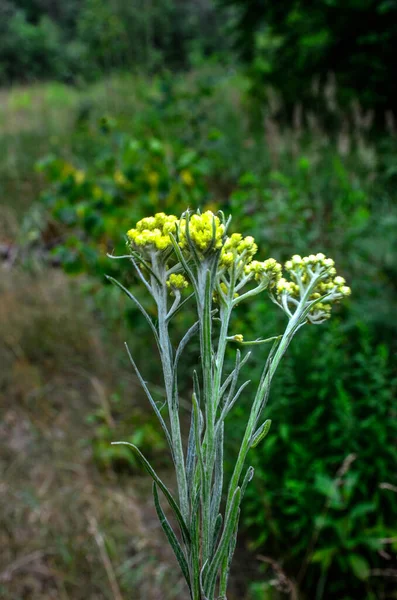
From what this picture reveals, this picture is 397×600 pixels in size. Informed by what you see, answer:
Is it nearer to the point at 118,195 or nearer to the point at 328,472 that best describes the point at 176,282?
the point at 328,472

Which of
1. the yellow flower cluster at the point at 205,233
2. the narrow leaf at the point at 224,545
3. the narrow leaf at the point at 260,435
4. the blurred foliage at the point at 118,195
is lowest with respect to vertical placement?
the narrow leaf at the point at 224,545

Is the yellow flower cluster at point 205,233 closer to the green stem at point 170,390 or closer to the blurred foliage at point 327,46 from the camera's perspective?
the green stem at point 170,390

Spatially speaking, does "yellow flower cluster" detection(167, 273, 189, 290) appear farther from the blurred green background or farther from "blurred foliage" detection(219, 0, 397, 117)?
Answer: "blurred foliage" detection(219, 0, 397, 117)

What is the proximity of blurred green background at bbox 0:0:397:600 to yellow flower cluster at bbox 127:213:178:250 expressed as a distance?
Answer: 34.1 inches

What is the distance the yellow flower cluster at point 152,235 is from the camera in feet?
1.31

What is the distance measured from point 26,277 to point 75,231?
1.79 ft

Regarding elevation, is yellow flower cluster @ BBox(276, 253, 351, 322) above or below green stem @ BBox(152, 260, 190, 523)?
above

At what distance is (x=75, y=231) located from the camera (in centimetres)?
453

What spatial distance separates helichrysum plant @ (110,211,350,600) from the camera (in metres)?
0.37

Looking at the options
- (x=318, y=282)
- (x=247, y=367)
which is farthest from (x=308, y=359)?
(x=318, y=282)

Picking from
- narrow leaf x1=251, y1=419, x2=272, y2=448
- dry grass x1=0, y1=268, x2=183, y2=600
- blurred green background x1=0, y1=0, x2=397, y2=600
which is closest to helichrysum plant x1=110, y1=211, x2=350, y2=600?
narrow leaf x1=251, y1=419, x2=272, y2=448

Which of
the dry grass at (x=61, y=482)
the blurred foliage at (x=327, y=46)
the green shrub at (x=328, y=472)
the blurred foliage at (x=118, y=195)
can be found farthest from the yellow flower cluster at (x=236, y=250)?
the blurred foliage at (x=327, y=46)

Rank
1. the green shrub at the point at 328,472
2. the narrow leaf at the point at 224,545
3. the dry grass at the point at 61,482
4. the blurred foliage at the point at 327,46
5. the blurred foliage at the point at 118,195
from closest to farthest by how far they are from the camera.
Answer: the narrow leaf at the point at 224,545 < the green shrub at the point at 328,472 < the dry grass at the point at 61,482 < the blurred foliage at the point at 118,195 < the blurred foliage at the point at 327,46

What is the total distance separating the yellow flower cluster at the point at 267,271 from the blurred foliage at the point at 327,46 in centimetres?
466
